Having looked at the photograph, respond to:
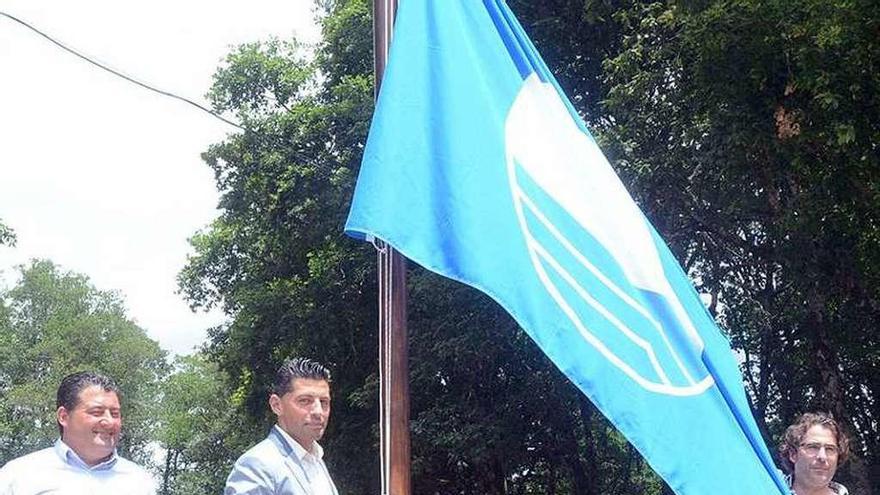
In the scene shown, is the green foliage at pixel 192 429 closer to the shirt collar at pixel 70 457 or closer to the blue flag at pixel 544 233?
the shirt collar at pixel 70 457

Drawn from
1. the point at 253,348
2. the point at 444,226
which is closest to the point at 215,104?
the point at 253,348

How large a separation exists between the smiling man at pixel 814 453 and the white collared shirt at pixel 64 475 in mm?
2564

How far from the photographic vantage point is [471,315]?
53.6 feet

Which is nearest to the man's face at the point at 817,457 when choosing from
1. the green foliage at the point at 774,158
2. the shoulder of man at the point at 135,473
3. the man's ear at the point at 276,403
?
the man's ear at the point at 276,403

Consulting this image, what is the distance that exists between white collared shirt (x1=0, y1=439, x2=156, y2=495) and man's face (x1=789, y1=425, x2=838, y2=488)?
8.44ft

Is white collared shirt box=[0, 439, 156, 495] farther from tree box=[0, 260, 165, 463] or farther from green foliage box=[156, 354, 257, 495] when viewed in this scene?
tree box=[0, 260, 165, 463]

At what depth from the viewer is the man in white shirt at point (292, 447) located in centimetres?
354

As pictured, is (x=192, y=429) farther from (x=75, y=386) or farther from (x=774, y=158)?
(x=75, y=386)

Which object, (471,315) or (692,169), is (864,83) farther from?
(471,315)

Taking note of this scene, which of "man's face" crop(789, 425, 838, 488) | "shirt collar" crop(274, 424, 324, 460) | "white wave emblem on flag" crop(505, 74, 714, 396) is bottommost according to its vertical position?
"man's face" crop(789, 425, 838, 488)

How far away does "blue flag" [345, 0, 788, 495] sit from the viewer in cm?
327

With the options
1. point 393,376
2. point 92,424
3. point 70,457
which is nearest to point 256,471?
point 393,376

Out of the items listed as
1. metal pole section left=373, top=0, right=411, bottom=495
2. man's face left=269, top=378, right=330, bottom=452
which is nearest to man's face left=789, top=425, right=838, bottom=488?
metal pole section left=373, top=0, right=411, bottom=495

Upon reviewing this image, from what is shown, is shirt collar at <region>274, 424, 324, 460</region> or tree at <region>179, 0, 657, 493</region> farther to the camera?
tree at <region>179, 0, 657, 493</region>
